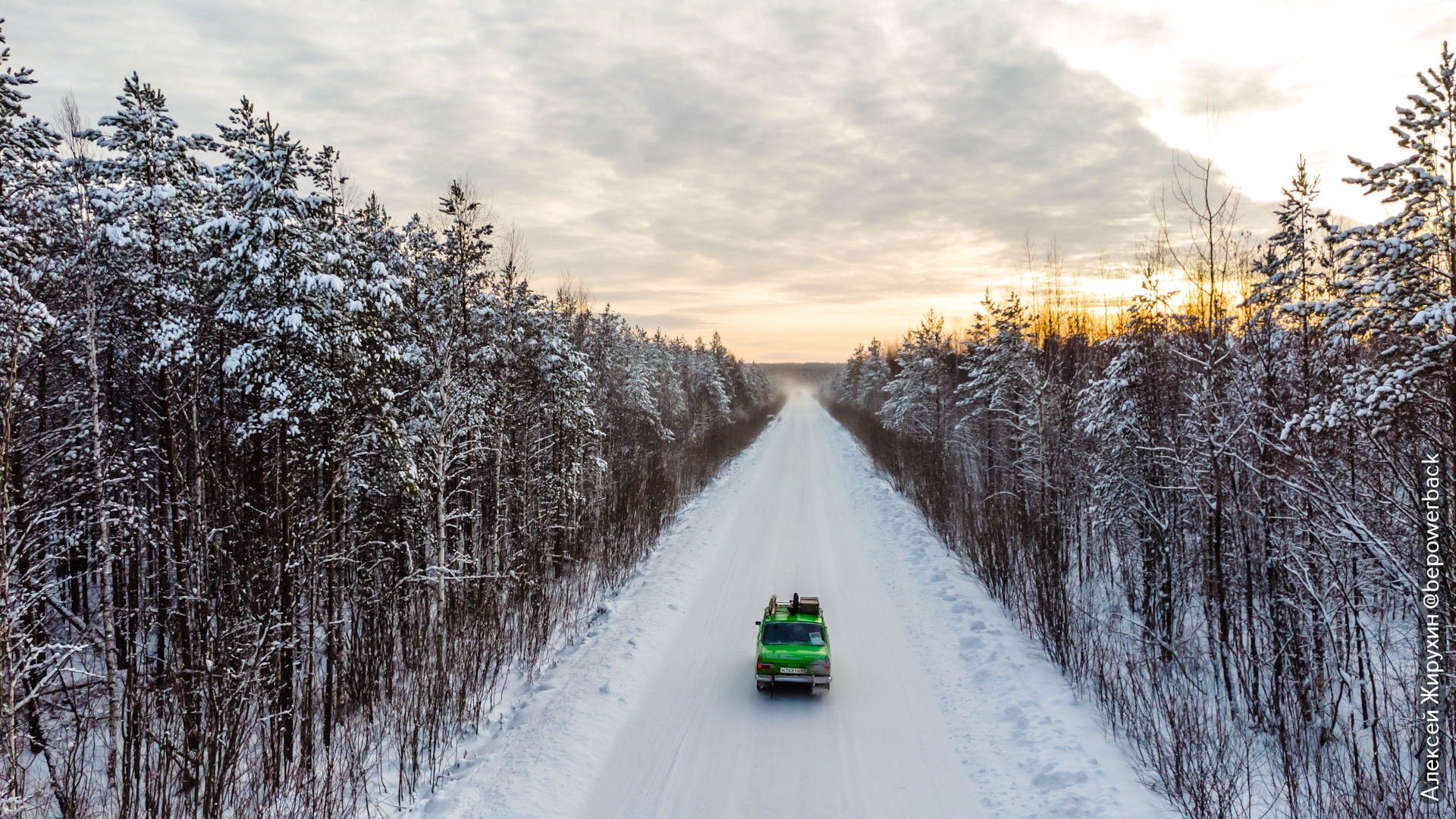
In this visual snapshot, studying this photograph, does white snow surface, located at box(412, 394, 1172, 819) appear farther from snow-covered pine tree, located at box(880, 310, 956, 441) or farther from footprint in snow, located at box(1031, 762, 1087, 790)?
snow-covered pine tree, located at box(880, 310, 956, 441)

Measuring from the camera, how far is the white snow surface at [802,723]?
7.65 meters

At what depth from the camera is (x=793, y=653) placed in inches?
404

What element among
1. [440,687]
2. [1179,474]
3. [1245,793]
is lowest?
[1245,793]

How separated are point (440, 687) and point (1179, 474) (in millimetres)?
14451

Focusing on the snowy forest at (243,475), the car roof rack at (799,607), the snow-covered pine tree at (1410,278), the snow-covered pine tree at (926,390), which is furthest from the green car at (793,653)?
the snow-covered pine tree at (926,390)

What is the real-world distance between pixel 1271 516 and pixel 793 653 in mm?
7879

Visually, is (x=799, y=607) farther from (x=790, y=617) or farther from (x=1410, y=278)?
(x=1410, y=278)

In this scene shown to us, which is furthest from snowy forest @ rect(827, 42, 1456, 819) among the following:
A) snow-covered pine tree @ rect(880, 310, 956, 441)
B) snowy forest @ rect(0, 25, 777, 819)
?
snow-covered pine tree @ rect(880, 310, 956, 441)

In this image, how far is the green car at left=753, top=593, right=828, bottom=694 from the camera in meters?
10.2

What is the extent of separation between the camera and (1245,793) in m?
7.95

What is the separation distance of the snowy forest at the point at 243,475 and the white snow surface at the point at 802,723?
1.34 meters

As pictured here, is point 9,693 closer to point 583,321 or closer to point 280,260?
point 280,260

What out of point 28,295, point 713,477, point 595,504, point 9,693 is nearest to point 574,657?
point 9,693

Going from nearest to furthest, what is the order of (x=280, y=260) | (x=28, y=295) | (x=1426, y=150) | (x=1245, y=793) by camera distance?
(x=1426, y=150) < (x=1245, y=793) < (x=28, y=295) < (x=280, y=260)
